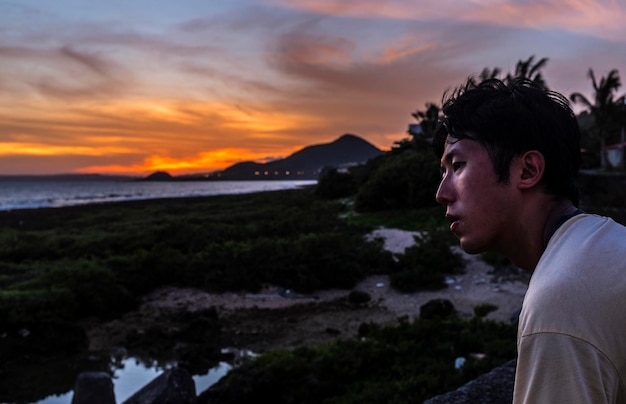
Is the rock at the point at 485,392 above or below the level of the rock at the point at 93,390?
above

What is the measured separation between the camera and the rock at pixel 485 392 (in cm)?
387

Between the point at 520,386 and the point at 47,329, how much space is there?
374 inches

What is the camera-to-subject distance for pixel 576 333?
917 mm

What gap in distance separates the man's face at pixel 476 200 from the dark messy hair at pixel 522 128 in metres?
0.03

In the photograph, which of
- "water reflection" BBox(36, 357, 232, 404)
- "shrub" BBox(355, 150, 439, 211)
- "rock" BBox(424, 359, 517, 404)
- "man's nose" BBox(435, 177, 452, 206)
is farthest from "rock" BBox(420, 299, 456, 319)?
"shrub" BBox(355, 150, 439, 211)

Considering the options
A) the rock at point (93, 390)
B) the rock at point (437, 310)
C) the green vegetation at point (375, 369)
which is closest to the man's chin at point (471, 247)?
the green vegetation at point (375, 369)

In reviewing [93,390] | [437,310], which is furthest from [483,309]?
[93,390]

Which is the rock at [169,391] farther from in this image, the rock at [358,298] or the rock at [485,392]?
the rock at [358,298]

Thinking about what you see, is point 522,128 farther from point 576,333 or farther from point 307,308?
point 307,308

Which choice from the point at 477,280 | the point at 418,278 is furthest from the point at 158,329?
the point at 477,280

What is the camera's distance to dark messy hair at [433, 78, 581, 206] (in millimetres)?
1265

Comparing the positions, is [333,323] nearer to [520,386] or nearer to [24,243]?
[520,386]

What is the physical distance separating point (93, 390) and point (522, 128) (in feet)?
17.1

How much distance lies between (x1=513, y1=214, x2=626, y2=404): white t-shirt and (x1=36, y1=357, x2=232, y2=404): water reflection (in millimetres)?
6367
